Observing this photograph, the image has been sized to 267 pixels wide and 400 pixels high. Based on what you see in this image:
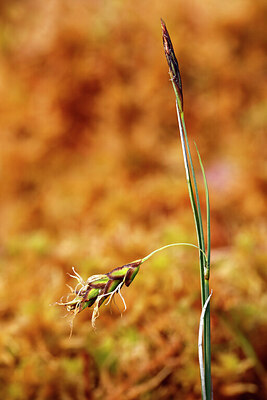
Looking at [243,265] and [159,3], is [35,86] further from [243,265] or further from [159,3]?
[243,265]

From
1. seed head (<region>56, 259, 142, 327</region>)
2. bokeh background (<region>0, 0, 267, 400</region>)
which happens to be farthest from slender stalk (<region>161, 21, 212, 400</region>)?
bokeh background (<region>0, 0, 267, 400</region>)

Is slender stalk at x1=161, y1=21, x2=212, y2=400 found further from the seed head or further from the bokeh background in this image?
the bokeh background

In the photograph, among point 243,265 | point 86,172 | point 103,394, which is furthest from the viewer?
point 86,172

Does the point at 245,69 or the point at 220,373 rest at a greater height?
the point at 245,69

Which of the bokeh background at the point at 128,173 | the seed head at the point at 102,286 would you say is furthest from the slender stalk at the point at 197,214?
the bokeh background at the point at 128,173

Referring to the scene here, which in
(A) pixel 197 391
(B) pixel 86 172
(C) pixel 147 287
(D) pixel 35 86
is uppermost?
(D) pixel 35 86

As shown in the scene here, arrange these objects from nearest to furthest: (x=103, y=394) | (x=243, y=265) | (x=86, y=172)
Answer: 1. (x=103, y=394)
2. (x=243, y=265)
3. (x=86, y=172)

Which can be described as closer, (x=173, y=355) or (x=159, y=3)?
(x=173, y=355)

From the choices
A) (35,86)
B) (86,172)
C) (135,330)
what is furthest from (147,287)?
(35,86)

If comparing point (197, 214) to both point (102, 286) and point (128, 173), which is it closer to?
point (102, 286)
